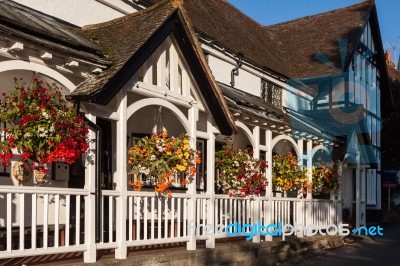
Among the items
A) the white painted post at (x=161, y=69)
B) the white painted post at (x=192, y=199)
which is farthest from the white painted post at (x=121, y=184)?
the white painted post at (x=192, y=199)

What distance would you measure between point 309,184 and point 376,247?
Answer: 142 inches

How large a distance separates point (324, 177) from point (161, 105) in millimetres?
7661

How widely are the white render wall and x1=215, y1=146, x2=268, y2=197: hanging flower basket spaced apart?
371 cm

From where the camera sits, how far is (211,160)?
11367 millimetres

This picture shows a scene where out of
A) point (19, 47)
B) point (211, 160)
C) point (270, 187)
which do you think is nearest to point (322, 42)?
point (270, 187)

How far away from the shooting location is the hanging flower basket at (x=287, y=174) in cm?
1425

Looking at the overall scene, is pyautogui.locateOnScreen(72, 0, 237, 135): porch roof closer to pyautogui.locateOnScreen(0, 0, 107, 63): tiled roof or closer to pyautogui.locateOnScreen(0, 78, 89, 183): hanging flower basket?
pyautogui.locateOnScreen(0, 0, 107, 63): tiled roof

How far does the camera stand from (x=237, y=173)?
39.5 feet

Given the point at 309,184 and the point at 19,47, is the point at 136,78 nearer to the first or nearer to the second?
the point at 19,47

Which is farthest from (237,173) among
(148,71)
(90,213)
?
(90,213)

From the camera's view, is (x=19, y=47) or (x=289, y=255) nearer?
(x=19, y=47)

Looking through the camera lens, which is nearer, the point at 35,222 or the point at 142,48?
the point at 35,222

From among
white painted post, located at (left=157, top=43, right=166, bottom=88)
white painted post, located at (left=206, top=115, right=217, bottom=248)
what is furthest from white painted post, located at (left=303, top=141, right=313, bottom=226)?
white painted post, located at (left=157, top=43, right=166, bottom=88)

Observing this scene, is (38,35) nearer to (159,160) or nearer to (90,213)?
(90,213)
